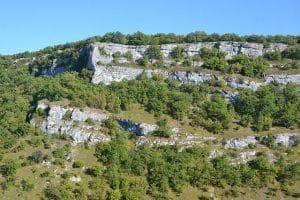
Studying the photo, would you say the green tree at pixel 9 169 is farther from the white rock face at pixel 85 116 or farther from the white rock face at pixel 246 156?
the white rock face at pixel 246 156

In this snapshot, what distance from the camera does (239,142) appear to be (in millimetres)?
136250

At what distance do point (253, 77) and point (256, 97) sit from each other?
11628 millimetres

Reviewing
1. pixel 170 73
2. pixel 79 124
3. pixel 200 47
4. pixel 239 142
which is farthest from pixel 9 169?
pixel 200 47

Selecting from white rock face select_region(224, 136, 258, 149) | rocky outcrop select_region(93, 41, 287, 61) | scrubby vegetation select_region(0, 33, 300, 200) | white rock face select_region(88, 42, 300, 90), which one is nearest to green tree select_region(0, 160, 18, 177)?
scrubby vegetation select_region(0, 33, 300, 200)

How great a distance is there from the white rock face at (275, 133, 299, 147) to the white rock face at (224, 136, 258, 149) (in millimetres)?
5455

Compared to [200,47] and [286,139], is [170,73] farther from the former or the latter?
[286,139]

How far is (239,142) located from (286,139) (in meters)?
11.8

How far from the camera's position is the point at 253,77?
16112 centimetres

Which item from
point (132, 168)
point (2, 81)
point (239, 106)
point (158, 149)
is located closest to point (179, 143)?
point (158, 149)

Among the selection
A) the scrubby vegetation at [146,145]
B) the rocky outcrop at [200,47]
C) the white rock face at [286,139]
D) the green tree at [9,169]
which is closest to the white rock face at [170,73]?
the rocky outcrop at [200,47]

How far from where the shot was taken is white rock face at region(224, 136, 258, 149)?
135500 millimetres

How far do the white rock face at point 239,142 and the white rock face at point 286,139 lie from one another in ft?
17.9

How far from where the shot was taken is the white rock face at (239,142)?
135500 millimetres

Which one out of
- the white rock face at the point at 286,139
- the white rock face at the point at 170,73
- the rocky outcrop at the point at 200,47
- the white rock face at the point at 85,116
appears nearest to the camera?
A: the white rock face at the point at 286,139
